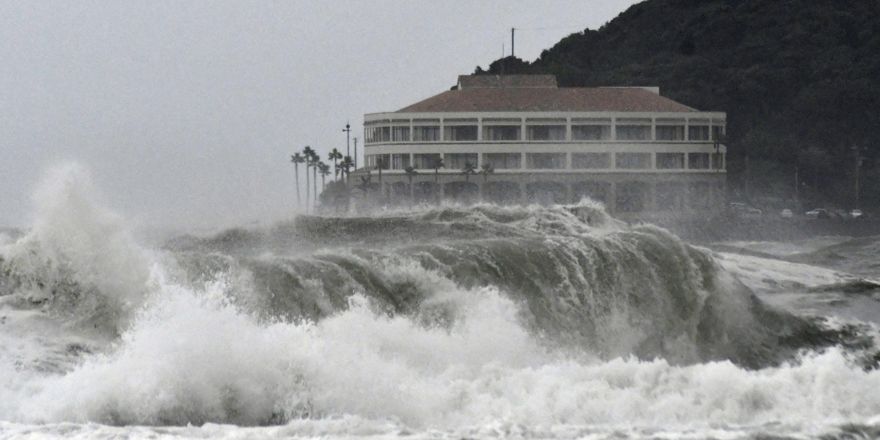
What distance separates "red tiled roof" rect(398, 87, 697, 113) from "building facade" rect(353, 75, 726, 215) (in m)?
0.10

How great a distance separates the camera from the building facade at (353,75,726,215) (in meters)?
81.0

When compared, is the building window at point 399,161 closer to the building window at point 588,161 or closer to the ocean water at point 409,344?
the building window at point 588,161

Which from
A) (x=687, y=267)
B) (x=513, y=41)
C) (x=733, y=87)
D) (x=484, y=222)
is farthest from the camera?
(x=513, y=41)

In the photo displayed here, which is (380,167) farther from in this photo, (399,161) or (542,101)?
(542,101)

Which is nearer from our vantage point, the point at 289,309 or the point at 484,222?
the point at 289,309

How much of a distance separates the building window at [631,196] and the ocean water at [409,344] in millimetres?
54111

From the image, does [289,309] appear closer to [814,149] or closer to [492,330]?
[492,330]

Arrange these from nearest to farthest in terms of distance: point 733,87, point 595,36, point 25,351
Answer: point 25,351, point 733,87, point 595,36

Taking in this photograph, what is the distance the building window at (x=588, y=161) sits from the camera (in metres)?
81.6

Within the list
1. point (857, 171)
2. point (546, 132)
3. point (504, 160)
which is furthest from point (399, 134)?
point (857, 171)

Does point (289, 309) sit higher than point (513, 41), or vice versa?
point (513, 41)

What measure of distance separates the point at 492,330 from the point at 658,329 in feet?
16.0

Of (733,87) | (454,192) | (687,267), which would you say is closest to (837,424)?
(687,267)

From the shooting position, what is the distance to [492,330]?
64.4 ft
